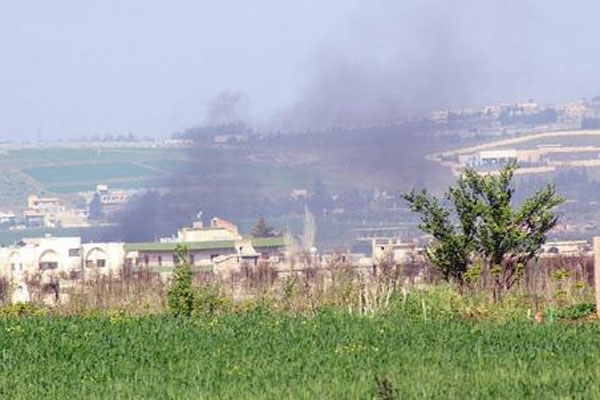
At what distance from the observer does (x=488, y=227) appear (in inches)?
930

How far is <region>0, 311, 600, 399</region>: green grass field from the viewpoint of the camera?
11.7m

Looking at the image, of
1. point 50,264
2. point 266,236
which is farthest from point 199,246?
point 266,236

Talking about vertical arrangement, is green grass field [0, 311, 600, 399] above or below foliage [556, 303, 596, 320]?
above

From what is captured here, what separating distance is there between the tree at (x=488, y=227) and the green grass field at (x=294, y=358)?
531 cm

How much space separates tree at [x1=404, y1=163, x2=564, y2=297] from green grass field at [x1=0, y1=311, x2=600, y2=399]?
5.31 metres

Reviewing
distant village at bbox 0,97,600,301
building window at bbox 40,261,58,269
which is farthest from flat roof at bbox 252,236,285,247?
building window at bbox 40,261,58,269

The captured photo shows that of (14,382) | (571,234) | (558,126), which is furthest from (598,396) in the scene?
(558,126)

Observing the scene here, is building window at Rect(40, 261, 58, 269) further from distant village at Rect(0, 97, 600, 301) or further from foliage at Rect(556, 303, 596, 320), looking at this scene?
foliage at Rect(556, 303, 596, 320)

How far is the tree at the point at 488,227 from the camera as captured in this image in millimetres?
23625

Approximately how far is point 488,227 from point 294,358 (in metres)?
→ 9.86

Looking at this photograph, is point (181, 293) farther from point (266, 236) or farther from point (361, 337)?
point (266, 236)

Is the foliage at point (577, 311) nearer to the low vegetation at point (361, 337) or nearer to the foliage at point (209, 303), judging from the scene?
the low vegetation at point (361, 337)

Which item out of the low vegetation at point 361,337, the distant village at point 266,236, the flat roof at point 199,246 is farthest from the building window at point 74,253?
the low vegetation at point 361,337

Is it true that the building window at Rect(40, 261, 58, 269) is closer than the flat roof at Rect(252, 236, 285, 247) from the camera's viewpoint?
Yes
